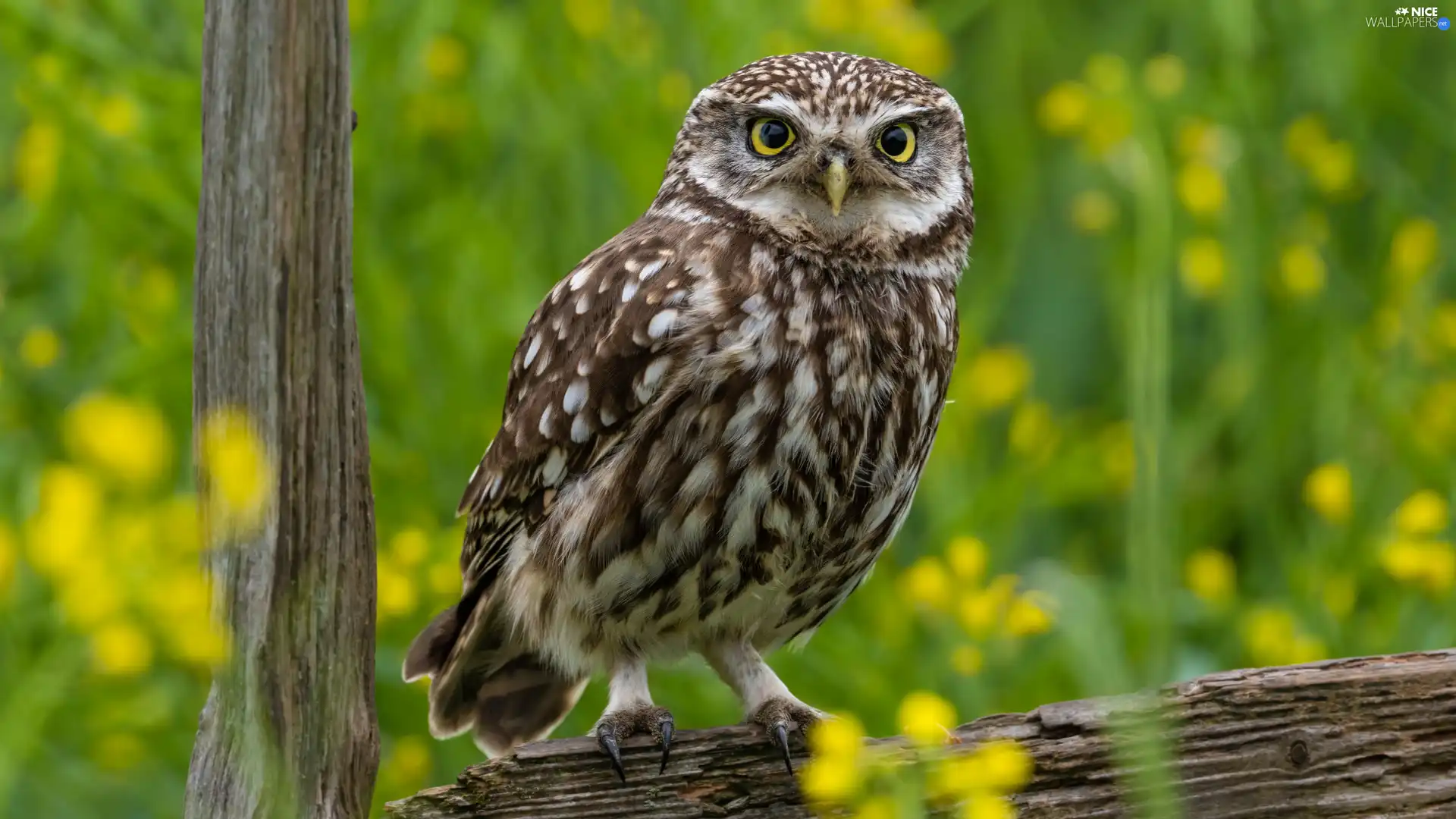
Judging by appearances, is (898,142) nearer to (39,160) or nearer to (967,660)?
(967,660)

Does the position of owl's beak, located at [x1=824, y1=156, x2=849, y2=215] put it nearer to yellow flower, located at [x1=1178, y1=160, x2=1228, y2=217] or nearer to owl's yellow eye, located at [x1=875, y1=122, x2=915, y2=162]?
owl's yellow eye, located at [x1=875, y1=122, x2=915, y2=162]

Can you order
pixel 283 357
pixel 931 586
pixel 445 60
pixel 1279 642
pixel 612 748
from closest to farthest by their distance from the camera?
pixel 283 357 → pixel 612 748 → pixel 931 586 → pixel 1279 642 → pixel 445 60

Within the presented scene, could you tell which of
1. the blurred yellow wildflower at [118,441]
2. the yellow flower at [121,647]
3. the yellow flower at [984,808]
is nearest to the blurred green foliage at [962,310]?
the yellow flower at [984,808]

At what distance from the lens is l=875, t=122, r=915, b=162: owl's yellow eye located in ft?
8.06

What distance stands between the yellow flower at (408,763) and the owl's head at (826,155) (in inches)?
49.6

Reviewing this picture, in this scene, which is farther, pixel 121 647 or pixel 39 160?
pixel 39 160

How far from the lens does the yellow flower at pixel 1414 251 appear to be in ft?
12.3

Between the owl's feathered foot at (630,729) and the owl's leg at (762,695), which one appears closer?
the owl's feathered foot at (630,729)

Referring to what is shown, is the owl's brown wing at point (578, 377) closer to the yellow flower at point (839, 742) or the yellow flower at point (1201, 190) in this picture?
the yellow flower at point (839, 742)

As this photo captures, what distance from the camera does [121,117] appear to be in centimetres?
319

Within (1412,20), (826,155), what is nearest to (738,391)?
(826,155)

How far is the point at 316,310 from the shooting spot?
1800mm

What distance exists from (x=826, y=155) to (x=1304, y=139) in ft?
6.77

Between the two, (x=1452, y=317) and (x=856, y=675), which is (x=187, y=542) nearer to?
(x=856, y=675)
